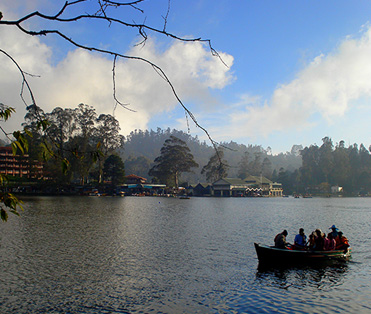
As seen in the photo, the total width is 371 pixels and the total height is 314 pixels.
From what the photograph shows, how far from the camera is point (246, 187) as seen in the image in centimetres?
12500

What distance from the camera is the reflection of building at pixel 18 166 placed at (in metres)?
83.4

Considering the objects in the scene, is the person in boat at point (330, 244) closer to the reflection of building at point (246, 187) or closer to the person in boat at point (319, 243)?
the person in boat at point (319, 243)

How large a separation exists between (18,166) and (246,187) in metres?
79.2

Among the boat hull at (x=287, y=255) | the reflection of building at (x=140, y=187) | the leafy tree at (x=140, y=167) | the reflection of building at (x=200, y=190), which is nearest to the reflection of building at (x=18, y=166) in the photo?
the reflection of building at (x=140, y=187)

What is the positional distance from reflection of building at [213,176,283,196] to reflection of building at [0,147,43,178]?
201 feet

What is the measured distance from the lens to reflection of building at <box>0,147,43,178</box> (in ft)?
274

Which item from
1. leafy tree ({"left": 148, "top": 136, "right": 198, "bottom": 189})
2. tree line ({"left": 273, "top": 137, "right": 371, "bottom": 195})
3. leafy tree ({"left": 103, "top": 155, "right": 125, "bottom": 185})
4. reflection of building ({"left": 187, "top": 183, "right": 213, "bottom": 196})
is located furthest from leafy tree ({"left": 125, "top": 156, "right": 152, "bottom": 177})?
leafy tree ({"left": 103, "top": 155, "right": 125, "bottom": 185})

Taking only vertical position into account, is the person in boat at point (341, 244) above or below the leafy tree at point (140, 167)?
below

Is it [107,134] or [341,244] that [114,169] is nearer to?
[107,134]

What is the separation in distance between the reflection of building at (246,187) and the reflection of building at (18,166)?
61.4 m

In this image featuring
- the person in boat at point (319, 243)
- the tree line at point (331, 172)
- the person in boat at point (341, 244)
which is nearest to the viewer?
the person in boat at point (319, 243)

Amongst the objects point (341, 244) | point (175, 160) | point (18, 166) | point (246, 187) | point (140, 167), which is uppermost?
point (140, 167)

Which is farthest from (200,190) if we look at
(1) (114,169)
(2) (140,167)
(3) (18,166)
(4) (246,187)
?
(3) (18,166)

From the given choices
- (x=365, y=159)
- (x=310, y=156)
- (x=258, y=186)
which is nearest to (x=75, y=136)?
(x=258, y=186)
